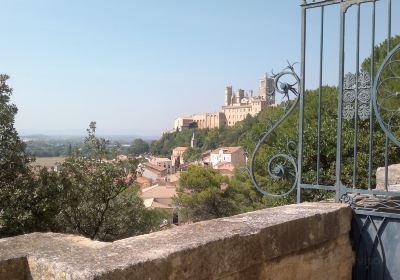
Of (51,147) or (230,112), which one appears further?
(230,112)

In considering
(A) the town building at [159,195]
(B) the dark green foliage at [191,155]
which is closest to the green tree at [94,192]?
(A) the town building at [159,195]

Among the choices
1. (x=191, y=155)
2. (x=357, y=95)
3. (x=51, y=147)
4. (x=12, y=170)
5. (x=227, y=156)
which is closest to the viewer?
(x=357, y=95)

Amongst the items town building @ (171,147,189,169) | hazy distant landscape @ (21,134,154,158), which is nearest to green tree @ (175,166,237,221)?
hazy distant landscape @ (21,134,154,158)

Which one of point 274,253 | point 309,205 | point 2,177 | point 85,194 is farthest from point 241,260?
point 85,194

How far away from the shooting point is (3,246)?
194 cm

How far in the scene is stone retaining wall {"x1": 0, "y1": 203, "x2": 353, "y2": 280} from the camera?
1705 millimetres

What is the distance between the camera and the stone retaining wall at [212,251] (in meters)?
1.71

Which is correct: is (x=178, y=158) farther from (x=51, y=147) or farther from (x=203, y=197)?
(x=203, y=197)

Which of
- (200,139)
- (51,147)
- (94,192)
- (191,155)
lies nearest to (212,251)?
(94,192)

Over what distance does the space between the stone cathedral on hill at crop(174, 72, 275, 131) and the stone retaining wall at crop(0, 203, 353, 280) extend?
91.0m

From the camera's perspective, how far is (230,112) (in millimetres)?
110812

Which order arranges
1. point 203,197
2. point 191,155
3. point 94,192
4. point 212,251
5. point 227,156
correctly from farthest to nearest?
point 191,155 → point 227,156 → point 203,197 → point 94,192 → point 212,251

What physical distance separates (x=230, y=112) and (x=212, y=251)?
359 ft

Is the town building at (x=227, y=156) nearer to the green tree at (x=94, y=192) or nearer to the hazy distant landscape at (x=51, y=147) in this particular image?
the hazy distant landscape at (x=51, y=147)
